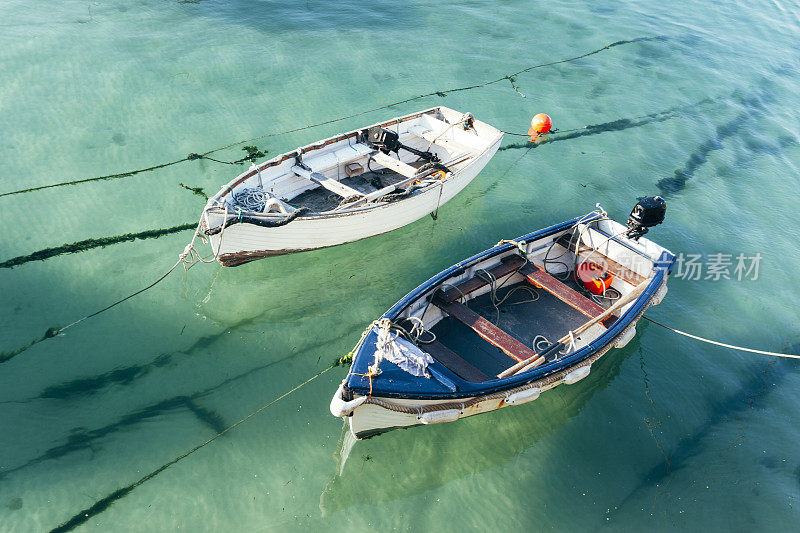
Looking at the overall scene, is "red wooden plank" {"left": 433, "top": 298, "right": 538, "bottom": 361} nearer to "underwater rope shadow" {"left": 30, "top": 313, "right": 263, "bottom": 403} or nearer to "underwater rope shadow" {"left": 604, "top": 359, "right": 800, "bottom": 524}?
"underwater rope shadow" {"left": 604, "top": 359, "right": 800, "bottom": 524}

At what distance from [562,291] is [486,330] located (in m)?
2.17

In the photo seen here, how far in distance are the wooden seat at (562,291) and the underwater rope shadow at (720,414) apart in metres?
2.63

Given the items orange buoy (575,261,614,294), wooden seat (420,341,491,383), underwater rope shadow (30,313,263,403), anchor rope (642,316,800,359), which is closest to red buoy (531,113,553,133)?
orange buoy (575,261,614,294)

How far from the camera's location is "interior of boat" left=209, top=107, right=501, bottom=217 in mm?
12070

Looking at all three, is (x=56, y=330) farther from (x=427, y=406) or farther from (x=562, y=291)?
(x=562, y=291)

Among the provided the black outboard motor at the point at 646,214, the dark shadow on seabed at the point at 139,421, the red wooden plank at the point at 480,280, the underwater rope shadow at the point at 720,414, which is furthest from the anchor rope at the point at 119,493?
the black outboard motor at the point at 646,214

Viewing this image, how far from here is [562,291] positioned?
1114 cm

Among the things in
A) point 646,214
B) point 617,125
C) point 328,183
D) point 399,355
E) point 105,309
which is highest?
point 646,214

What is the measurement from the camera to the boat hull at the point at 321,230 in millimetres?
11227

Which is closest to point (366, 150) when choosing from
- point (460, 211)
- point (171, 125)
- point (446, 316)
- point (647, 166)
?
point (460, 211)

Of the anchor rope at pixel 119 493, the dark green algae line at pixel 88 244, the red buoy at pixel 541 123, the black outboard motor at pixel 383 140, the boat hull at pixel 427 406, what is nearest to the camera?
the anchor rope at pixel 119 493

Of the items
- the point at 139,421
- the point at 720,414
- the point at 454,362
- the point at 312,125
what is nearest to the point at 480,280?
the point at 454,362

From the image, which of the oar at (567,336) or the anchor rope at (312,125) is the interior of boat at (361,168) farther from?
the oar at (567,336)

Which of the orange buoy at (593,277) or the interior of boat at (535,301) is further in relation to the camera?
the orange buoy at (593,277)
